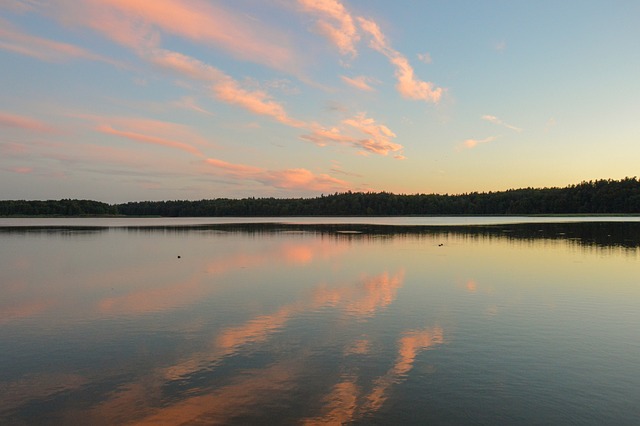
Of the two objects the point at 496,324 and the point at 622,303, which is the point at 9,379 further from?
the point at 622,303

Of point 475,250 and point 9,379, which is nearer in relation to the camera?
point 9,379

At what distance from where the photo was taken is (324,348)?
1314 cm

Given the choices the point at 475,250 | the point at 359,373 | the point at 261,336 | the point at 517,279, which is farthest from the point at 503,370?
→ the point at 475,250

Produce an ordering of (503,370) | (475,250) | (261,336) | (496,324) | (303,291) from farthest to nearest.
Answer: (475,250) < (303,291) < (496,324) < (261,336) < (503,370)

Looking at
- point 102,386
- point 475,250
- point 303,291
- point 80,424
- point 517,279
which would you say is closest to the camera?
point 80,424

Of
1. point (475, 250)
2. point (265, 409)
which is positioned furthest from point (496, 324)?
point (475, 250)

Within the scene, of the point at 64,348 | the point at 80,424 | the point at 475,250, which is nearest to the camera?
the point at 80,424

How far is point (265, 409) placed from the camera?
9.13 metres

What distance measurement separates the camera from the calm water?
9.22 metres

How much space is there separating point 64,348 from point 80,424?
585 centimetres

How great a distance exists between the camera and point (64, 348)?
13633mm

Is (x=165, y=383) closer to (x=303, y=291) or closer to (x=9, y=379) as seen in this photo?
(x=9, y=379)

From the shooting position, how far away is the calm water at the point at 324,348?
9.22 m

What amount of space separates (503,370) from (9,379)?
11532mm
